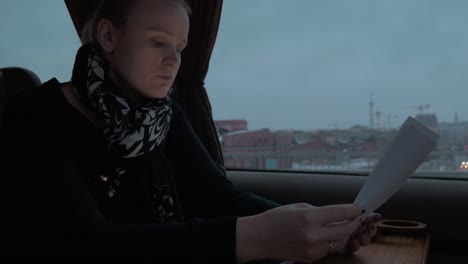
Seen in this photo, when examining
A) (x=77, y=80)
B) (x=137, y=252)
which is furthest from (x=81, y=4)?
(x=137, y=252)

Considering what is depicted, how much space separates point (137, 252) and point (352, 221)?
0.32 m

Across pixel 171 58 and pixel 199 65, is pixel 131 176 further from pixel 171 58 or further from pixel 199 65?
pixel 199 65

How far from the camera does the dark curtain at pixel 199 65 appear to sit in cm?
190

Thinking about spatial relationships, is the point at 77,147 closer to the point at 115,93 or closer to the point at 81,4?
the point at 115,93

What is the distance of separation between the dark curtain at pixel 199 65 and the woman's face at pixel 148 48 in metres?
0.97

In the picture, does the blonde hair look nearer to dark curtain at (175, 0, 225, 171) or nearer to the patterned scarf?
the patterned scarf

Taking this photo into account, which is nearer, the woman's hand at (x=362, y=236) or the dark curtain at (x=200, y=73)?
the woman's hand at (x=362, y=236)

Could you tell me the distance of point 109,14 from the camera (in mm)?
939

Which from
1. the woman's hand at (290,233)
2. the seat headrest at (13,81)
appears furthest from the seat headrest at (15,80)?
the woman's hand at (290,233)

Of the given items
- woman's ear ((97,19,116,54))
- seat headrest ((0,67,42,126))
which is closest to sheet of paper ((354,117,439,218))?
woman's ear ((97,19,116,54))

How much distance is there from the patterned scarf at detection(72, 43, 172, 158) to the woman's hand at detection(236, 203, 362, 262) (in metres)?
0.35

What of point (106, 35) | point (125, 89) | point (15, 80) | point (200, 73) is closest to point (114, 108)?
point (125, 89)

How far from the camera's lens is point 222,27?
6.69 feet

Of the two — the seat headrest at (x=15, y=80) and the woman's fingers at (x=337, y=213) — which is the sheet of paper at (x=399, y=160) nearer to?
the woman's fingers at (x=337, y=213)
